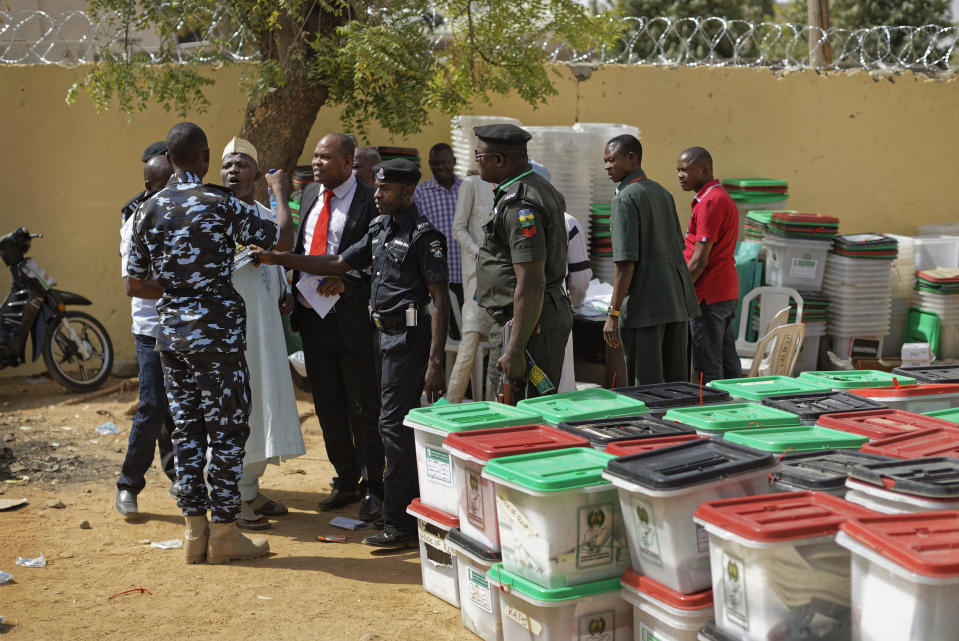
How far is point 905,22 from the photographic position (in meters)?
23.5

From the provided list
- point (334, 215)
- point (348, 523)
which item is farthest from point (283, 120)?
point (348, 523)

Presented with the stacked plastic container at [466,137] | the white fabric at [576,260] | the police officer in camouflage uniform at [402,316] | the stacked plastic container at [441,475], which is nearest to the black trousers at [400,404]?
the police officer in camouflage uniform at [402,316]

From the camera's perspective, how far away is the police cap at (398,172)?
482 cm

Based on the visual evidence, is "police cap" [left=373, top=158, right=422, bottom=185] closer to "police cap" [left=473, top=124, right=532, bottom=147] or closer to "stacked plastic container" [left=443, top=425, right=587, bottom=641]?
"police cap" [left=473, top=124, right=532, bottom=147]

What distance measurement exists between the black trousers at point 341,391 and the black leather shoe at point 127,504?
44.6 inches

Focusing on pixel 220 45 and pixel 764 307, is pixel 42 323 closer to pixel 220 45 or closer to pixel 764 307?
pixel 220 45

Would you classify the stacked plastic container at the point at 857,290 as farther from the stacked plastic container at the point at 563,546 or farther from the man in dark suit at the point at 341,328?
the stacked plastic container at the point at 563,546

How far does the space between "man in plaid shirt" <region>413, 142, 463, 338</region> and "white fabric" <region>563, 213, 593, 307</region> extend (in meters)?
1.16

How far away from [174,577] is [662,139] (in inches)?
273

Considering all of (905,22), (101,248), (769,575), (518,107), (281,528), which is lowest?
(281,528)

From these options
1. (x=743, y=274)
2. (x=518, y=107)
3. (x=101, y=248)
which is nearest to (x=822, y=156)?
(x=743, y=274)

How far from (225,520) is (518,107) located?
19.7 feet

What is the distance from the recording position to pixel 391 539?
4.91m

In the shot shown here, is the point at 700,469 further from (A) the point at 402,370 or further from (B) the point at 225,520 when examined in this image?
(B) the point at 225,520
